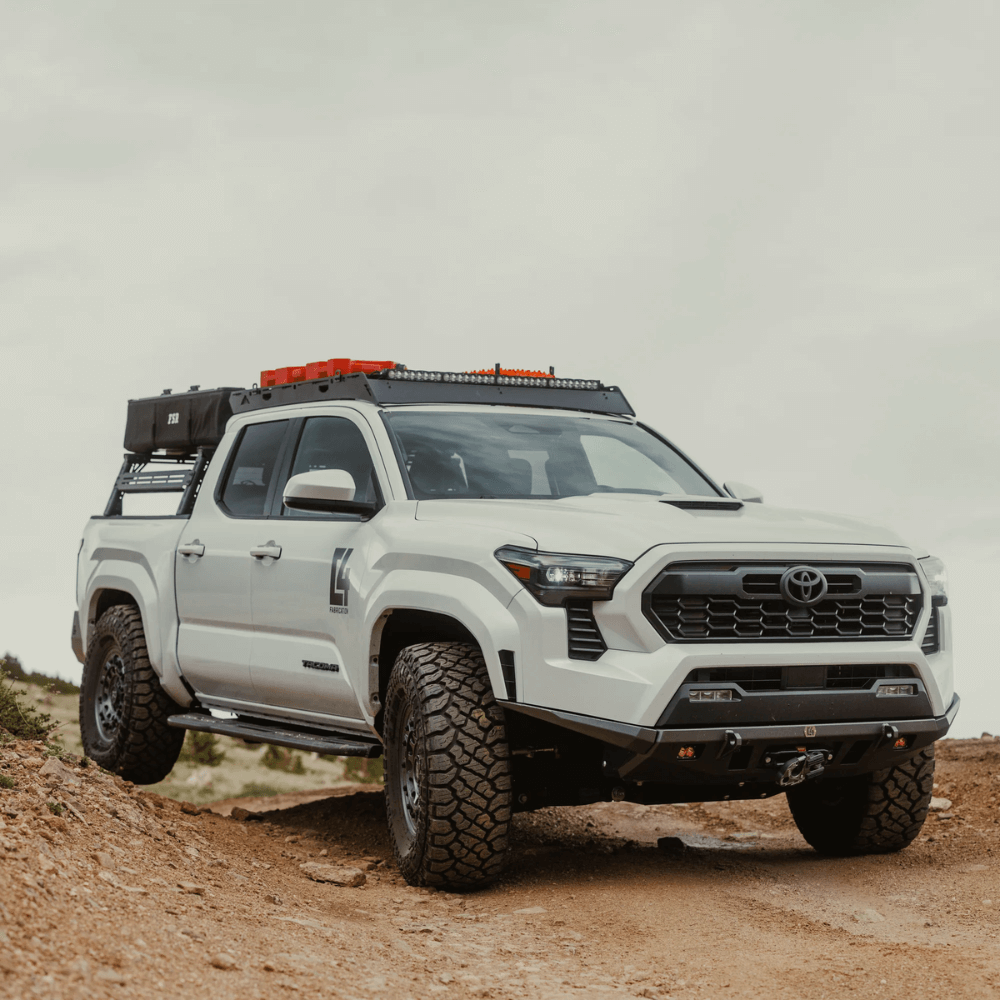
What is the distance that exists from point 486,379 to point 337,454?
1043 mm

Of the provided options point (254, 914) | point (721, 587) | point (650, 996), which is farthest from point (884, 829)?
point (254, 914)

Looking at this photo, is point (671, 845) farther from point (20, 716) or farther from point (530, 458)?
point (20, 716)

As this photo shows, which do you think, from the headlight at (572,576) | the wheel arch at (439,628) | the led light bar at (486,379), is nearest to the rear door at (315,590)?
the wheel arch at (439,628)

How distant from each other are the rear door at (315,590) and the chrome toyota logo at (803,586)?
2.12m

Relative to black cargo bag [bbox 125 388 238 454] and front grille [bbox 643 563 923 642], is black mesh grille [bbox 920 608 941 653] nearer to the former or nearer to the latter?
front grille [bbox 643 563 923 642]

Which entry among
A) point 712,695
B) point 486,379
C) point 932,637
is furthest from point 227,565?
point 932,637

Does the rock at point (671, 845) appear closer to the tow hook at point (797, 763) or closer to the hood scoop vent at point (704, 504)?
the tow hook at point (797, 763)

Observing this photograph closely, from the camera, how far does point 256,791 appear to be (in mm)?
12953

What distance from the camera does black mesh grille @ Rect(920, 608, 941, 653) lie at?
21.6 feet

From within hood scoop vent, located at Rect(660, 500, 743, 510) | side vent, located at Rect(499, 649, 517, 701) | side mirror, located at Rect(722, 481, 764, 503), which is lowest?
side vent, located at Rect(499, 649, 517, 701)

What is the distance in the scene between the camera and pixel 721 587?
582cm

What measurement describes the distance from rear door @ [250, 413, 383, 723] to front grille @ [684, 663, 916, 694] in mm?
1915

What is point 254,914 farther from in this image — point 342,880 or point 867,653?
point 867,653

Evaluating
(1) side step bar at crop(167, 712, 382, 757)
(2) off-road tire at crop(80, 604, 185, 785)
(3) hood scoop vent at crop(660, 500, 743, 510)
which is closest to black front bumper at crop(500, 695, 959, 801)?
(3) hood scoop vent at crop(660, 500, 743, 510)
